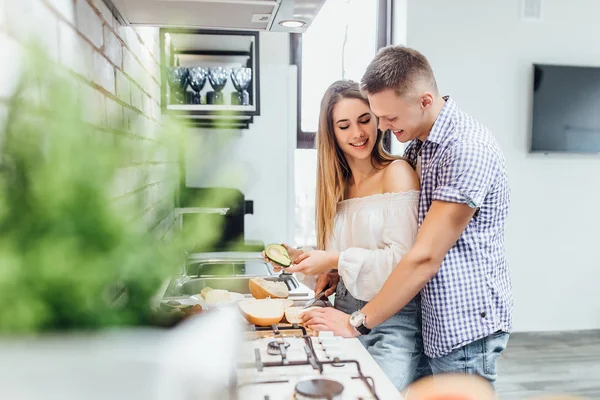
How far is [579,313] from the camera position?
4055 millimetres

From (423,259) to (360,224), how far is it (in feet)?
0.94

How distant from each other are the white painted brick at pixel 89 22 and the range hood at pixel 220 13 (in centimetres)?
15

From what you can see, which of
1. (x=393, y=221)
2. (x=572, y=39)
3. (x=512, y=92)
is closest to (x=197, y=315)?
(x=393, y=221)

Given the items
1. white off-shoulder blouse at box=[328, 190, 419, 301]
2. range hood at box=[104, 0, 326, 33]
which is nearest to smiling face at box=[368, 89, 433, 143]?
white off-shoulder blouse at box=[328, 190, 419, 301]

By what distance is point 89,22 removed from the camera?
3.52 ft

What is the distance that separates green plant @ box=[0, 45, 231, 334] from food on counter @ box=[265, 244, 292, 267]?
1391mm

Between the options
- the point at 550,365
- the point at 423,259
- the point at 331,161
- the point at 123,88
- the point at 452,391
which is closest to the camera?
the point at 452,391

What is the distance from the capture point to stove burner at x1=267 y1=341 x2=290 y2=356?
121cm

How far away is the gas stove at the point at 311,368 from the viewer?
977 mm

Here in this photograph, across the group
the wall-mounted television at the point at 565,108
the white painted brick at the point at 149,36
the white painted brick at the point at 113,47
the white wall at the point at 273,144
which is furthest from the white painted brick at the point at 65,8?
the wall-mounted television at the point at 565,108

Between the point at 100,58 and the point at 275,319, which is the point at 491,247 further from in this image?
the point at 100,58

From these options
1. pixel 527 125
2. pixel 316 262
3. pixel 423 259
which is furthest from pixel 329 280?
pixel 527 125

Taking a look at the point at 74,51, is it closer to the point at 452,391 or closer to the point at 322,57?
the point at 452,391

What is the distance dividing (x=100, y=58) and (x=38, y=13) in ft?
1.37
